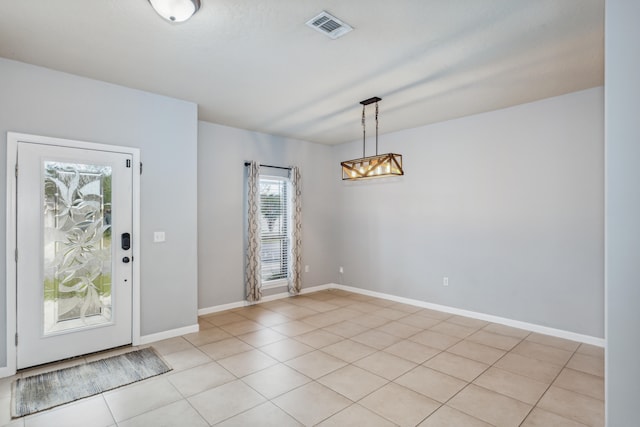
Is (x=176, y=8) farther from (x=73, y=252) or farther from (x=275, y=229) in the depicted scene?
(x=275, y=229)

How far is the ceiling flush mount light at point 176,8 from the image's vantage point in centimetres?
218

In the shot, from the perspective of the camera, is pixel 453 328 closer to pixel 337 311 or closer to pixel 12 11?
pixel 337 311

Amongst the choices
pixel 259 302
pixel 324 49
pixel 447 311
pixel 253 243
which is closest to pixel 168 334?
pixel 259 302

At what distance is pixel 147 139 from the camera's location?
13.0 feet

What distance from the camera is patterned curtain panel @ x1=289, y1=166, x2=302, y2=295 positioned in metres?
6.14

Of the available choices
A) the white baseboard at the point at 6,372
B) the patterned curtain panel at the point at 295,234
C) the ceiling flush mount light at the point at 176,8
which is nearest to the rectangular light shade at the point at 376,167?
the patterned curtain panel at the point at 295,234

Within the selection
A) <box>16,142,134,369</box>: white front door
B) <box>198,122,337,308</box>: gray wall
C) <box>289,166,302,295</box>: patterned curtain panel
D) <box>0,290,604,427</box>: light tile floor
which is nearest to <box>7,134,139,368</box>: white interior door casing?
<box>16,142,134,369</box>: white front door

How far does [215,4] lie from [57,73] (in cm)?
225

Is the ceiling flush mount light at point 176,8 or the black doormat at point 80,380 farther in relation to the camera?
the black doormat at point 80,380

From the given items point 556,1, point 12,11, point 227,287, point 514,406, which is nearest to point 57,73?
point 12,11

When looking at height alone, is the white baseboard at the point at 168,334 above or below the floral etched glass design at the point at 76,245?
below

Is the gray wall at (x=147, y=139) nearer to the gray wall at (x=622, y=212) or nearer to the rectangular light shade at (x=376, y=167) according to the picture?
the rectangular light shade at (x=376, y=167)

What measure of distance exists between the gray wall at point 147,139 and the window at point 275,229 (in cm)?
170

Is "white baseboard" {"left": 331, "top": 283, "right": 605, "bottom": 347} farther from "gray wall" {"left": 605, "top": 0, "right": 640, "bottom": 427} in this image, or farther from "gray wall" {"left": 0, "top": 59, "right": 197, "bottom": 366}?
"gray wall" {"left": 0, "top": 59, "right": 197, "bottom": 366}
